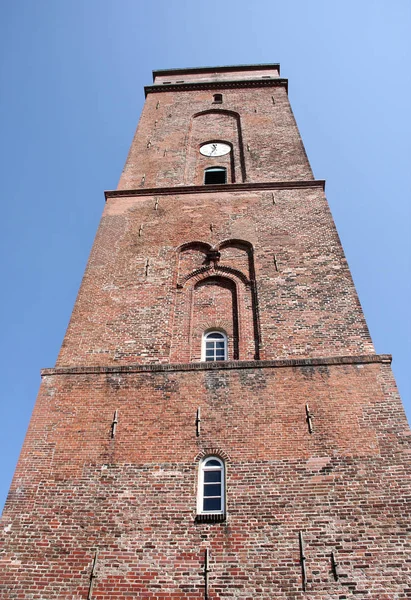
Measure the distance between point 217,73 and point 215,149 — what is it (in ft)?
25.3

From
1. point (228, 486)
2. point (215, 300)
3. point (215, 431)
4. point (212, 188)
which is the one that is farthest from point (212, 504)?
point (212, 188)

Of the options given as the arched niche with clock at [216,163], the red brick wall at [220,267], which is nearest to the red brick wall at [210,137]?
the arched niche with clock at [216,163]

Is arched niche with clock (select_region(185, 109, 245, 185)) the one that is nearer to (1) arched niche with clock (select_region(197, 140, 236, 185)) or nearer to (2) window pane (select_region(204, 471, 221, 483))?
(1) arched niche with clock (select_region(197, 140, 236, 185))

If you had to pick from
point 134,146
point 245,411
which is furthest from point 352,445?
point 134,146

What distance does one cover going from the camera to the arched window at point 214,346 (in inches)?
432

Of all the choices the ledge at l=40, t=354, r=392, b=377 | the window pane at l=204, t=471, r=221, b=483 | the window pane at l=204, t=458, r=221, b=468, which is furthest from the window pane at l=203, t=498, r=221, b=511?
the ledge at l=40, t=354, r=392, b=377

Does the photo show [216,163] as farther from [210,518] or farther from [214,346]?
[210,518]

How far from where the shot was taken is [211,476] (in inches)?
345

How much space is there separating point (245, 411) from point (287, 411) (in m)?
0.69

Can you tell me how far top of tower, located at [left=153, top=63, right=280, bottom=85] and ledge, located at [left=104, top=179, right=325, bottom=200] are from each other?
34.1 ft

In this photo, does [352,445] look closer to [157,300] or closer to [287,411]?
[287,411]

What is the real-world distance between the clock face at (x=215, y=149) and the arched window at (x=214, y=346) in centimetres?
859

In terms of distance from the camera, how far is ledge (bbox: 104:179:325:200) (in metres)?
15.2

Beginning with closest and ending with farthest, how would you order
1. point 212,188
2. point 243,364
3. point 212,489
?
point 212,489 < point 243,364 < point 212,188
